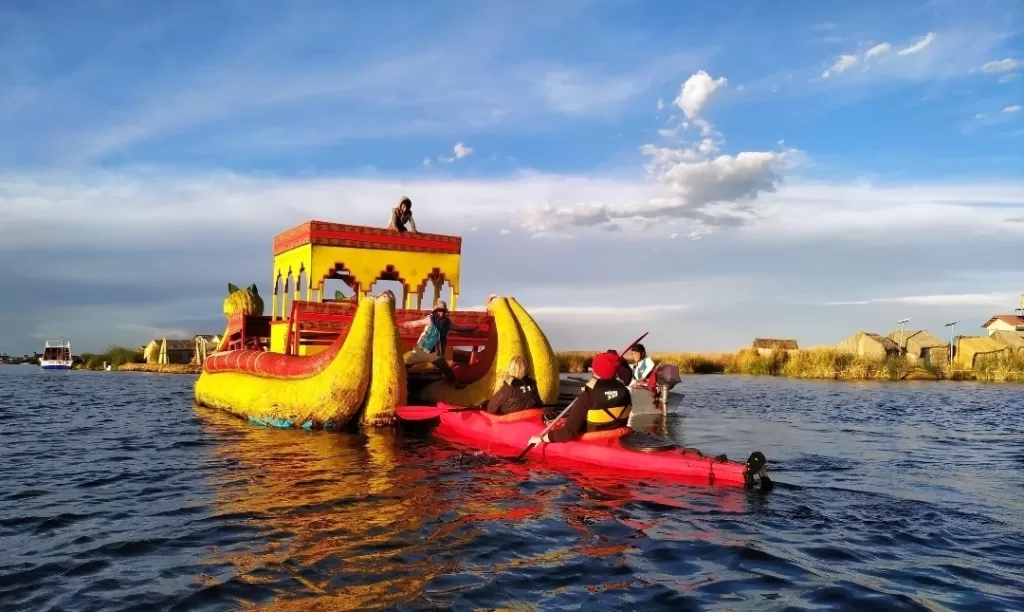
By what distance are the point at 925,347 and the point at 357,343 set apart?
48.0m

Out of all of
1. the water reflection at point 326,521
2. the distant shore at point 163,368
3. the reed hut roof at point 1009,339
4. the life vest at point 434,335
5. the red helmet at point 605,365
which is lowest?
the distant shore at point 163,368

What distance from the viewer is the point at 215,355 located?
20906 mm

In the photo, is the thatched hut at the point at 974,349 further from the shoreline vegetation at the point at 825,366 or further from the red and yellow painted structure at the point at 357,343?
the red and yellow painted structure at the point at 357,343

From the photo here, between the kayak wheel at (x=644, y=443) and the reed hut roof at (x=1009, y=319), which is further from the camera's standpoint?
the reed hut roof at (x=1009, y=319)

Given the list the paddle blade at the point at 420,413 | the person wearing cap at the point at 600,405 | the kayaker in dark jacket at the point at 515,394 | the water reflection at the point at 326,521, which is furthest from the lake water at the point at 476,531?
the kayaker in dark jacket at the point at 515,394

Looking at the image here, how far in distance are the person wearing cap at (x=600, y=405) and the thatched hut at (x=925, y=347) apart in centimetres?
4622

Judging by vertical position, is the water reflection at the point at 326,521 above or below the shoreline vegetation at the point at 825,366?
below

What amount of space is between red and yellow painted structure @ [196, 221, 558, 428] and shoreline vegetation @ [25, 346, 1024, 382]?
20646 millimetres

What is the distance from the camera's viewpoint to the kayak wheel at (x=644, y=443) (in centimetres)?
959

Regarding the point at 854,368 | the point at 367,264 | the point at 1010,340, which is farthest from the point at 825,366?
the point at 367,264

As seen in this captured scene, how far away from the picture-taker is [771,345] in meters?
55.0

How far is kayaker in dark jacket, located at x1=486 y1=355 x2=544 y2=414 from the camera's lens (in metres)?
12.1

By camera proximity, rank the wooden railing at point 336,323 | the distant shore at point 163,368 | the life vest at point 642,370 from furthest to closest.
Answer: the distant shore at point 163,368 → the life vest at point 642,370 → the wooden railing at point 336,323

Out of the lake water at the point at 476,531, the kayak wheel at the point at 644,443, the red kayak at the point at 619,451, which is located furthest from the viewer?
the kayak wheel at the point at 644,443
